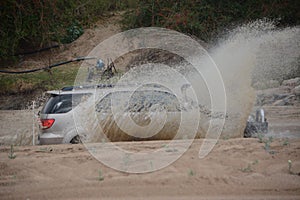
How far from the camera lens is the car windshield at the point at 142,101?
7.68 m

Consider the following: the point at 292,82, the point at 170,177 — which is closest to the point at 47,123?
the point at 170,177

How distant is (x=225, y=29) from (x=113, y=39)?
20.2ft

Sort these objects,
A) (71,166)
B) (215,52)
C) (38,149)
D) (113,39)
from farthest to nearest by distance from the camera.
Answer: (113,39) < (215,52) < (38,149) < (71,166)

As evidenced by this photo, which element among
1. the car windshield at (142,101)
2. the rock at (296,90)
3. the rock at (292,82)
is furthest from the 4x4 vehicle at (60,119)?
the rock at (292,82)

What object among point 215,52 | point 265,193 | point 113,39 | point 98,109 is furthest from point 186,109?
point 113,39

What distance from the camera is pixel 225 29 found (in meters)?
18.4

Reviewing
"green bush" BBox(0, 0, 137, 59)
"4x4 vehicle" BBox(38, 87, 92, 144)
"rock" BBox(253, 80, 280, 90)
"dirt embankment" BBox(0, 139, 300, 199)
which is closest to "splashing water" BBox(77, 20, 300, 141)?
"4x4 vehicle" BBox(38, 87, 92, 144)

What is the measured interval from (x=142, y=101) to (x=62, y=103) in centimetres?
145

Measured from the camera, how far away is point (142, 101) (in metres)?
7.75

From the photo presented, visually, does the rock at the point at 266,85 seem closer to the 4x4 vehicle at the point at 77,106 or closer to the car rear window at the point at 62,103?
the 4x4 vehicle at the point at 77,106

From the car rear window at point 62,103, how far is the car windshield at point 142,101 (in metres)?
0.41

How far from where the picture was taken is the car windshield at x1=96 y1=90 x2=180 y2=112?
7680mm

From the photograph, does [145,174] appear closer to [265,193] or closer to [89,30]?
[265,193]

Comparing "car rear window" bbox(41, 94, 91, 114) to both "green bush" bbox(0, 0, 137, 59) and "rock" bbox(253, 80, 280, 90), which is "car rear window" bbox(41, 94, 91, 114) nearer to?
"green bush" bbox(0, 0, 137, 59)
